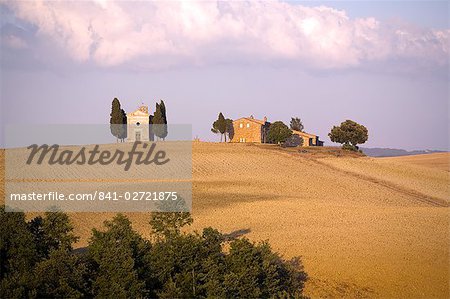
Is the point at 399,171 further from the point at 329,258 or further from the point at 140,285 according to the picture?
the point at 140,285

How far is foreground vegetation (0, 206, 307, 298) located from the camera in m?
20.2

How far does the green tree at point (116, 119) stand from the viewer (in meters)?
88.6

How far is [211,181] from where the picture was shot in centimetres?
5756

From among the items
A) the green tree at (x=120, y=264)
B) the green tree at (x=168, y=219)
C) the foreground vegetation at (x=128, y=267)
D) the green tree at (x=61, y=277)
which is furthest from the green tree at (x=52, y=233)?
the green tree at (x=168, y=219)

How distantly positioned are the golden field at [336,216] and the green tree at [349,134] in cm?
2035

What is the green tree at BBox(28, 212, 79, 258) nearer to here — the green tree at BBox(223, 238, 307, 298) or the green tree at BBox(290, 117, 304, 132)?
the green tree at BBox(223, 238, 307, 298)

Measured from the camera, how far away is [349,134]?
3917 inches

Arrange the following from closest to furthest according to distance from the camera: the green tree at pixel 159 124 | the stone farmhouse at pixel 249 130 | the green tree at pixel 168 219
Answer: the green tree at pixel 168 219 < the green tree at pixel 159 124 < the stone farmhouse at pixel 249 130

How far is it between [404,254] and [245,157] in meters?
46.0

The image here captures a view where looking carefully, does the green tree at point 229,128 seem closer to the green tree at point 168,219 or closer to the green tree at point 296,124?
the green tree at point 296,124

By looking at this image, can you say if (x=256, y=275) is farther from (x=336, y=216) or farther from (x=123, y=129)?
(x=123, y=129)

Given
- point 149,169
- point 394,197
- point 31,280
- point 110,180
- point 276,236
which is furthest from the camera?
point 149,169

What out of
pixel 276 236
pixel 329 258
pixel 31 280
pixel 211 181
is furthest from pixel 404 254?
pixel 211 181

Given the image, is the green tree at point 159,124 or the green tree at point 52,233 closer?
the green tree at point 52,233
